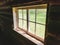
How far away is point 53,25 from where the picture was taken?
1.07 meters

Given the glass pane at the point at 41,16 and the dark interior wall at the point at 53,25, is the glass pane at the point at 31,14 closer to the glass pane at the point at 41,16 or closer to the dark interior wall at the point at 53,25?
the glass pane at the point at 41,16

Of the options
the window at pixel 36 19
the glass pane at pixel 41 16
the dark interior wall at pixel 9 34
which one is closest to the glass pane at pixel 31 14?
the window at pixel 36 19

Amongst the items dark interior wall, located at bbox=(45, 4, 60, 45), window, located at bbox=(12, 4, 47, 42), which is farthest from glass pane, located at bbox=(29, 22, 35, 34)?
dark interior wall, located at bbox=(45, 4, 60, 45)

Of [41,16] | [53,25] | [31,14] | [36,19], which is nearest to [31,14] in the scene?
[31,14]

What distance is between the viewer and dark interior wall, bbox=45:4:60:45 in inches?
39.9

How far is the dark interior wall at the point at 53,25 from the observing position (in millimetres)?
1013

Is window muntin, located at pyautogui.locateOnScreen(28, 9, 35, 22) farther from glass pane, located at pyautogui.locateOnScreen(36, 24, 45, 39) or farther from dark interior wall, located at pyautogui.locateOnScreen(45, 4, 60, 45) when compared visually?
dark interior wall, located at pyautogui.locateOnScreen(45, 4, 60, 45)

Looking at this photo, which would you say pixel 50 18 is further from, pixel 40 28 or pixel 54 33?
pixel 40 28

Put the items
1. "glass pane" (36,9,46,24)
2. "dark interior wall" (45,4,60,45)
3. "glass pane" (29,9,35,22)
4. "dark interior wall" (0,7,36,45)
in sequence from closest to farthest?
"dark interior wall" (45,4,60,45), "glass pane" (36,9,46,24), "glass pane" (29,9,35,22), "dark interior wall" (0,7,36,45)

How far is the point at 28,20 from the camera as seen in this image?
184 cm

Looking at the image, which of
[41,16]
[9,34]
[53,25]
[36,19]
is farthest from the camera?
[9,34]

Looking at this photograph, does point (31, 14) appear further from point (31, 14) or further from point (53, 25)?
point (53, 25)

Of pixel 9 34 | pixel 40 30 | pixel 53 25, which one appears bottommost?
pixel 9 34

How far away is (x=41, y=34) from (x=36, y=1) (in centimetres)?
44
